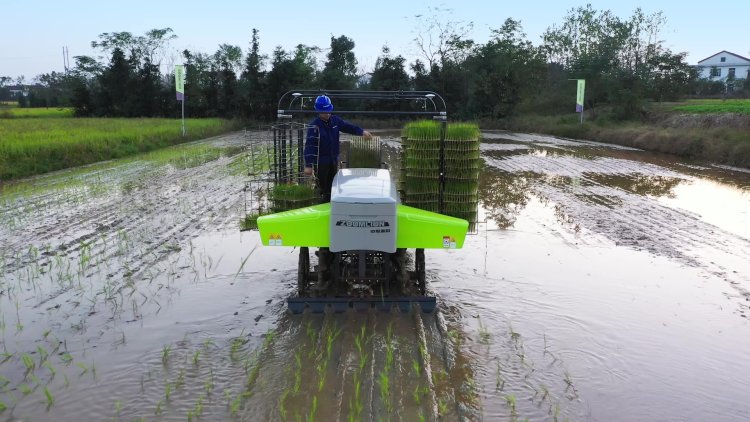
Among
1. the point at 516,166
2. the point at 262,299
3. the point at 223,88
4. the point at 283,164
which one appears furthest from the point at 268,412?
the point at 223,88

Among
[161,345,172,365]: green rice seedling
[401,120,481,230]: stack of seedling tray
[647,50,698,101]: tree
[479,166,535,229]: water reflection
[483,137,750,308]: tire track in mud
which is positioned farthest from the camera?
[647,50,698,101]: tree

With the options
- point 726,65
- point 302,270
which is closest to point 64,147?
point 302,270

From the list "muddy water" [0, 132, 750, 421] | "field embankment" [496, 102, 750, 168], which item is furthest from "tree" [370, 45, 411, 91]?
"muddy water" [0, 132, 750, 421]

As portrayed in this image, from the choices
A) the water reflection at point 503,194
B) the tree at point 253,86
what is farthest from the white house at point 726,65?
the water reflection at point 503,194

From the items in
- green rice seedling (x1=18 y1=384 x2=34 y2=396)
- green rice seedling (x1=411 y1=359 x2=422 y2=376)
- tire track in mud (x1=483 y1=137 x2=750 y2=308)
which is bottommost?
green rice seedling (x1=18 y1=384 x2=34 y2=396)

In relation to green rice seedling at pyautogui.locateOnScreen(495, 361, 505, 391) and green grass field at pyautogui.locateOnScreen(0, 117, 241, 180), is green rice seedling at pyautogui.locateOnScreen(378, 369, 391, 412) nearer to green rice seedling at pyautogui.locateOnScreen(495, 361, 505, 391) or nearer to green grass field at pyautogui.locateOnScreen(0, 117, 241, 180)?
green rice seedling at pyautogui.locateOnScreen(495, 361, 505, 391)

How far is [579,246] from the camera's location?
8.42 m

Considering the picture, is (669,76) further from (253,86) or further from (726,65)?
(726,65)

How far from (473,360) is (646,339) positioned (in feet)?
5.59

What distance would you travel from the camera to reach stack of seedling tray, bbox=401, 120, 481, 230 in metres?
5.95

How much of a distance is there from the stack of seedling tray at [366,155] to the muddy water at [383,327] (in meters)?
1.54

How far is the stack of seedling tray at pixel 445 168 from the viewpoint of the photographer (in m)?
5.95

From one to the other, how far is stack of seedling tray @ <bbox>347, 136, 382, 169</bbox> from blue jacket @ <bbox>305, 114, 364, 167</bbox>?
766 millimetres

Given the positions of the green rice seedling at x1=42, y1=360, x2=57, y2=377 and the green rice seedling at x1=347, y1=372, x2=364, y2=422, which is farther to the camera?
the green rice seedling at x1=42, y1=360, x2=57, y2=377
